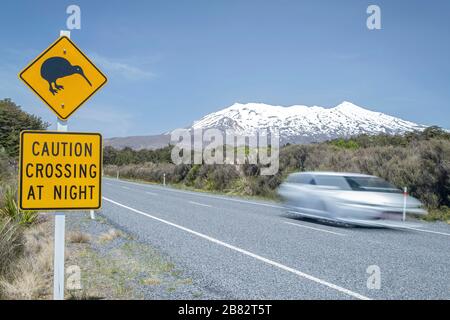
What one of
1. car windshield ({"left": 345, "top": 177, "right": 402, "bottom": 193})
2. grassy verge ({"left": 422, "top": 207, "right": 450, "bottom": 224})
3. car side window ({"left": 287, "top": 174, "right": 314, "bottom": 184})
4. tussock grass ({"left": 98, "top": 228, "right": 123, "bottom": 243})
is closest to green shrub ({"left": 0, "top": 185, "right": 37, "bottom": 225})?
tussock grass ({"left": 98, "top": 228, "right": 123, "bottom": 243})

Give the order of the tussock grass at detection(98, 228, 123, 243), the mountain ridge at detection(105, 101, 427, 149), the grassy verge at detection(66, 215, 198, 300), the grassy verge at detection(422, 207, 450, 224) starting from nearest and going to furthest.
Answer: the grassy verge at detection(66, 215, 198, 300) → the tussock grass at detection(98, 228, 123, 243) → the grassy verge at detection(422, 207, 450, 224) → the mountain ridge at detection(105, 101, 427, 149)

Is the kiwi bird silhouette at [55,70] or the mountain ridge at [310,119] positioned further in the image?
the mountain ridge at [310,119]

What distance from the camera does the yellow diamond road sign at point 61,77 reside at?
183 inches

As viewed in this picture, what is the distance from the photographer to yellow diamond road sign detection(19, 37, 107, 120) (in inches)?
183

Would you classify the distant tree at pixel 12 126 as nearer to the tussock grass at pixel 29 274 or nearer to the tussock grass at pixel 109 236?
the tussock grass at pixel 109 236

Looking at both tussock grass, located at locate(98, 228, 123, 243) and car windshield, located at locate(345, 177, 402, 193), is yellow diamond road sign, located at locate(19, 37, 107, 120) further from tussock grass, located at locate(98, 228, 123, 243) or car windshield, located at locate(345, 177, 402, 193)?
car windshield, located at locate(345, 177, 402, 193)

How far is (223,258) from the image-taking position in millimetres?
7641

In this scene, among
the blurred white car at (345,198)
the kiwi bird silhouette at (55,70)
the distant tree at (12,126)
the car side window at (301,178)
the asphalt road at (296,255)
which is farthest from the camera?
the distant tree at (12,126)

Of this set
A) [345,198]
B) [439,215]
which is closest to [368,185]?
[345,198]

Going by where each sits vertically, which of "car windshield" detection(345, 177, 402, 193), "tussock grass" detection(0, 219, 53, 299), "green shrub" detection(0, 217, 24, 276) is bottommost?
"tussock grass" detection(0, 219, 53, 299)

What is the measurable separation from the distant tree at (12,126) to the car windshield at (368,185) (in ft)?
74.5

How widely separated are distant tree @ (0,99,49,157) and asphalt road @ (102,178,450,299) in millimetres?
17986

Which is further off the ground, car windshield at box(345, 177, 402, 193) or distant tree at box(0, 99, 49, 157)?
distant tree at box(0, 99, 49, 157)

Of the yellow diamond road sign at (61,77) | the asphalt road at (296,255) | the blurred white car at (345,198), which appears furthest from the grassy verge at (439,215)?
the yellow diamond road sign at (61,77)
